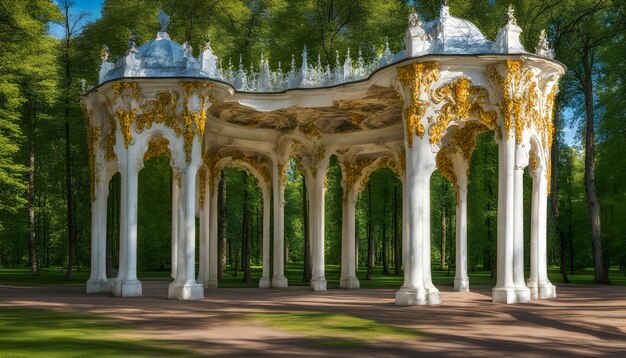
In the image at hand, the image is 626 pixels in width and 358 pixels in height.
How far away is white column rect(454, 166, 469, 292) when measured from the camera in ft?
89.5

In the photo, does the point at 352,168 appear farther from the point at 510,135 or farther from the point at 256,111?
the point at 510,135

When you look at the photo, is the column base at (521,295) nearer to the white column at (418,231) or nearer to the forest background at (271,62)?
the white column at (418,231)

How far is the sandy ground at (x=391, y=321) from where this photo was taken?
39.8 ft

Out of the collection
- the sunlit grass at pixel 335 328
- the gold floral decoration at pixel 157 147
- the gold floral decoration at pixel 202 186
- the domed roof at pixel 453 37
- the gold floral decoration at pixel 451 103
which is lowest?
the sunlit grass at pixel 335 328

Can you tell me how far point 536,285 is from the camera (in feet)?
77.4

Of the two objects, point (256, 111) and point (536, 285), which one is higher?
point (256, 111)

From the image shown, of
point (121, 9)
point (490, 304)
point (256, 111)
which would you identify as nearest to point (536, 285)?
point (490, 304)

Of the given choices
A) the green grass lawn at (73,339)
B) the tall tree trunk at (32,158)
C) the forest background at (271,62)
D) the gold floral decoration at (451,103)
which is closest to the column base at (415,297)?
the gold floral decoration at (451,103)

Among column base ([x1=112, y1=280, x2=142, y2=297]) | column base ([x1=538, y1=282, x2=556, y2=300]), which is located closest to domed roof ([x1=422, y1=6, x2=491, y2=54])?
column base ([x1=538, y1=282, x2=556, y2=300])

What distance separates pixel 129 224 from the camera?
941 inches

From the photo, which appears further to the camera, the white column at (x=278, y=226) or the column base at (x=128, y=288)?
the white column at (x=278, y=226)

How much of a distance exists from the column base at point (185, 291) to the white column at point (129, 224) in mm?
1579

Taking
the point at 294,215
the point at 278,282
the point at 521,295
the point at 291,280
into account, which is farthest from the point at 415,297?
the point at 294,215

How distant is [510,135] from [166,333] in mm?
12601
